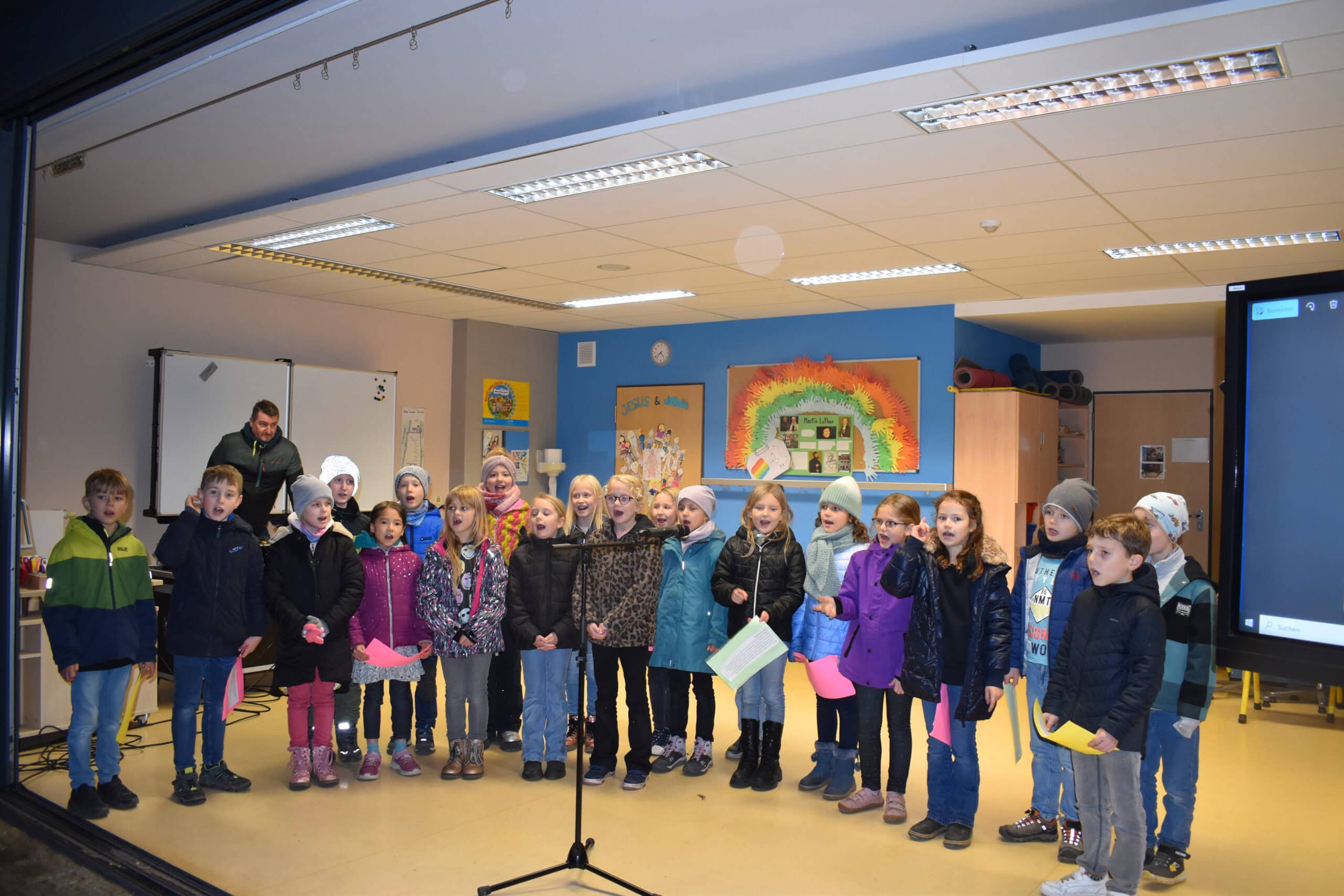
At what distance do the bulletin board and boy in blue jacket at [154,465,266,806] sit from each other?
4506 mm

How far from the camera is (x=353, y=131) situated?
12.9 ft

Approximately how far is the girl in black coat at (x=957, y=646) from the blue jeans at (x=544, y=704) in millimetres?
1448

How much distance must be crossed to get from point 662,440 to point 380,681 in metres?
4.48

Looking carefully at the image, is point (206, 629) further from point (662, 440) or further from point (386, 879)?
point (662, 440)

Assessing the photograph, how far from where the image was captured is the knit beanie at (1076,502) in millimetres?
3279

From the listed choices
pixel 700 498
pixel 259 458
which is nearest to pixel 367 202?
pixel 259 458

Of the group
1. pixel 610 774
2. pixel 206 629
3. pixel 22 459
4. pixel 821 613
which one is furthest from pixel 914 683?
pixel 22 459

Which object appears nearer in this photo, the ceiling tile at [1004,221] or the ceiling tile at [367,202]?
the ceiling tile at [367,202]

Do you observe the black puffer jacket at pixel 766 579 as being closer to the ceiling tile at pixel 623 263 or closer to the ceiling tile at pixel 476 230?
the ceiling tile at pixel 476 230

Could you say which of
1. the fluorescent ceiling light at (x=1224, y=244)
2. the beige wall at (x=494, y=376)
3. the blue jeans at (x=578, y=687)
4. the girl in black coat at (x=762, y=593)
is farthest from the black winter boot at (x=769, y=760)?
the beige wall at (x=494, y=376)

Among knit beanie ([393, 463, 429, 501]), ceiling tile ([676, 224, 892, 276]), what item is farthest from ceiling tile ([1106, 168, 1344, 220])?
knit beanie ([393, 463, 429, 501])

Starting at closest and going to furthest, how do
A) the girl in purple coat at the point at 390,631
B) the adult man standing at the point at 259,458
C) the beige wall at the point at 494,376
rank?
the girl in purple coat at the point at 390,631
the adult man standing at the point at 259,458
the beige wall at the point at 494,376

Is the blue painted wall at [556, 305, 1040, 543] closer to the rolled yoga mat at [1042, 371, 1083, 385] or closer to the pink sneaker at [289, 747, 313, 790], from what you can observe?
the rolled yoga mat at [1042, 371, 1083, 385]

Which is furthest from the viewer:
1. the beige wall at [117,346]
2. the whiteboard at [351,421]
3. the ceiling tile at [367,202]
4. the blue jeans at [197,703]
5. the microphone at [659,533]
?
the whiteboard at [351,421]
